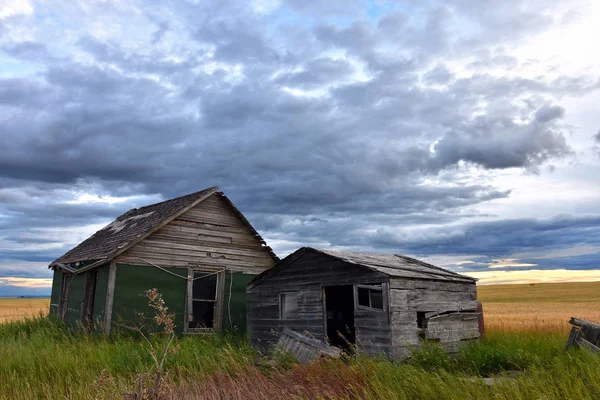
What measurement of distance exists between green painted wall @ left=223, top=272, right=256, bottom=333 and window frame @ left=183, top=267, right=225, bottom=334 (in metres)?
0.22

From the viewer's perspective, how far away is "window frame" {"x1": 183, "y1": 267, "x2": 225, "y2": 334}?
17.4 m

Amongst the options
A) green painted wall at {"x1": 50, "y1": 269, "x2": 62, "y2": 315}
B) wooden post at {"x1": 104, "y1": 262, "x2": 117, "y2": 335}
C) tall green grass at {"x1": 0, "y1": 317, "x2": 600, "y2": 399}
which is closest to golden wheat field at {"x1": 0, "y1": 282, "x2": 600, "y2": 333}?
green painted wall at {"x1": 50, "y1": 269, "x2": 62, "y2": 315}

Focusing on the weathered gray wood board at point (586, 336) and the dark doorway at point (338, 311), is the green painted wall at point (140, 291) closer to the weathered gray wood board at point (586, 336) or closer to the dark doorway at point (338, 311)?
the dark doorway at point (338, 311)

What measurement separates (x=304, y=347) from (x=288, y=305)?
2.64 meters

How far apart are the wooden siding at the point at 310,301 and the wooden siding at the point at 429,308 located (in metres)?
0.42

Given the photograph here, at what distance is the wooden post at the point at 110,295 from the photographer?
1576 centimetres

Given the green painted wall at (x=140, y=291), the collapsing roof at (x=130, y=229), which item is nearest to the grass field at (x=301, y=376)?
the green painted wall at (x=140, y=291)

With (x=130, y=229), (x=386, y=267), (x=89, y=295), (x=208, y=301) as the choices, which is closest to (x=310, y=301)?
(x=386, y=267)

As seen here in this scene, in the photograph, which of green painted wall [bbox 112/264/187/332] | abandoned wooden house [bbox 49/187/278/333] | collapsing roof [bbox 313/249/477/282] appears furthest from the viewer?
abandoned wooden house [bbox 49/187/278/333]

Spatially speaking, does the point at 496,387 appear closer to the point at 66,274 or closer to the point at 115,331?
the point at 115,331

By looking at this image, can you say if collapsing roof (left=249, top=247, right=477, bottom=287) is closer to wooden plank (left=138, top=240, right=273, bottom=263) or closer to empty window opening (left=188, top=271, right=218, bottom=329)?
empty window opening (left=188, top=271, right=218, bottom=329)

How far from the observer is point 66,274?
2017 cm

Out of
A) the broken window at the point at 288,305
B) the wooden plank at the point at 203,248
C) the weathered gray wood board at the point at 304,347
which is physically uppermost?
the wooden plank at the point at 203,248

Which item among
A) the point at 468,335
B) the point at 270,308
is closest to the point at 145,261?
the point at 270,308
